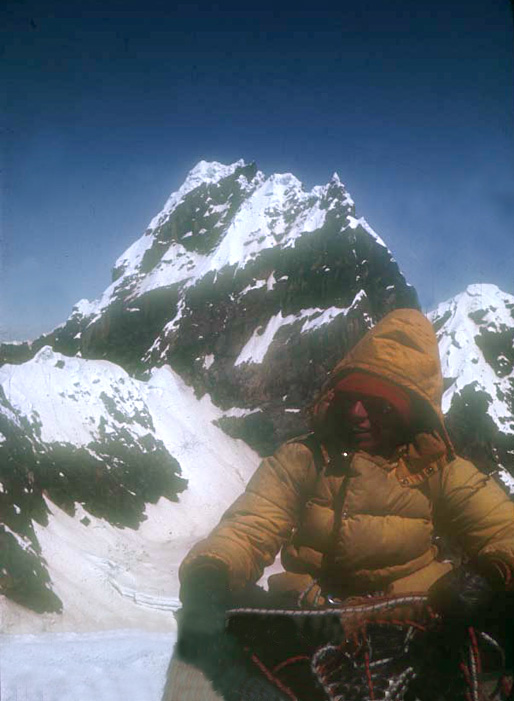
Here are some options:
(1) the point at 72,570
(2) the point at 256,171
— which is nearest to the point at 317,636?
(1) the point at 72,570

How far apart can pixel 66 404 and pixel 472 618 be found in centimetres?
4745

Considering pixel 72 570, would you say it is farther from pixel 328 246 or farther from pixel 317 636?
pixel 328 246

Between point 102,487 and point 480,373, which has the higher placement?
point 480,373

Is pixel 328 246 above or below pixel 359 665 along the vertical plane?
above

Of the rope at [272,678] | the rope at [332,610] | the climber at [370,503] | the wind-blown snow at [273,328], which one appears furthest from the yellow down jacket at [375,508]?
the wind-blown snow at [273,328]

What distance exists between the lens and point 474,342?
5050 cm

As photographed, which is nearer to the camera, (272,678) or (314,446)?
(272,678)

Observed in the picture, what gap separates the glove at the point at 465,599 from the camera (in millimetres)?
1859

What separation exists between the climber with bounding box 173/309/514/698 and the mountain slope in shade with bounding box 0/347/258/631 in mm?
18743

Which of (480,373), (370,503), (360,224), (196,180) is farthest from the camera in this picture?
(196,180)

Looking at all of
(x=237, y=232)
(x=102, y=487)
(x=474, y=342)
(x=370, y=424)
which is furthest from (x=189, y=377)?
(x=370, y=424)

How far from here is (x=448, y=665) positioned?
1897 millimetres

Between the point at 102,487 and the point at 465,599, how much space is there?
39237mm

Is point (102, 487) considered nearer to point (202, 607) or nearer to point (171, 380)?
point (171, 380)
